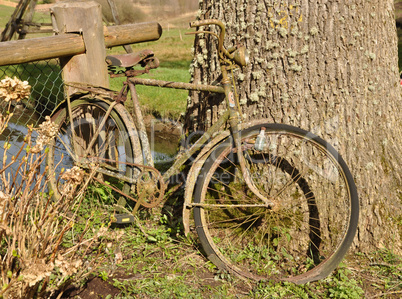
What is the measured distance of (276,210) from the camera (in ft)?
9.52

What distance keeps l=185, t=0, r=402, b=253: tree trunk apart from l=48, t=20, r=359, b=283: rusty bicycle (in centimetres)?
19

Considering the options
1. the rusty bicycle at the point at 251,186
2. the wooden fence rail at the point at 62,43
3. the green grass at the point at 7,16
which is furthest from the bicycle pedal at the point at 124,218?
the green grass at the point at 7,16

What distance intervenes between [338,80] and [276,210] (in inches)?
40.4

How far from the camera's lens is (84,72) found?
350 centimetres

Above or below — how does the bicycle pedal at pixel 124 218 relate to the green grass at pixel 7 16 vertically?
below

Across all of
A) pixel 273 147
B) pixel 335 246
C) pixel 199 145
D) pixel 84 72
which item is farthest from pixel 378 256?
pixel 84 72

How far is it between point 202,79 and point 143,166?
2.89 feet

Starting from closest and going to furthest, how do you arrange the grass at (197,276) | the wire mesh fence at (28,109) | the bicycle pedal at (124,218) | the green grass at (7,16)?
the grass at (197,276) → the bicycle pedal at (124,218) → the wire mesh fence at (28,109) → the green grass at (7,16)

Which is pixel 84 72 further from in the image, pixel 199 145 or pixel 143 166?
pixel 199 145

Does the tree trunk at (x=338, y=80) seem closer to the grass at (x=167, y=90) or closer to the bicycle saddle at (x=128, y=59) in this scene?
the bicycle saddle at (x=128, y=59)

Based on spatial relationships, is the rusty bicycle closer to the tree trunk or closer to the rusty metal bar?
the rusty metal bar

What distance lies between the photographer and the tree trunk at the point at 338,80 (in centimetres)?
284

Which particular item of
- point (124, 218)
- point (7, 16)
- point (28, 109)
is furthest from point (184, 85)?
point (7, 16)

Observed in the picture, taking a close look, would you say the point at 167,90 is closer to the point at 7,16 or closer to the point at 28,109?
the point at 28,109
